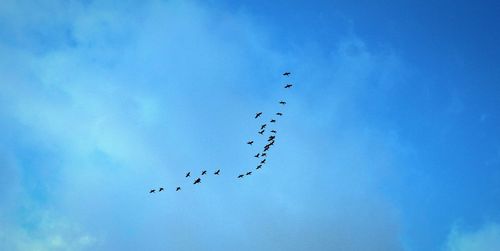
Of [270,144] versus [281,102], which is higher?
[281,102]

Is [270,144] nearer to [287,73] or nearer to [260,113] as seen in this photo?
[260,113]

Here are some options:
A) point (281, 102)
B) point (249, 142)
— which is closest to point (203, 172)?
point (249, 142)

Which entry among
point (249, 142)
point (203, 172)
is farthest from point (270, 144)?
point (203, 172)

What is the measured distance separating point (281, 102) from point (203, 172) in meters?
18.0

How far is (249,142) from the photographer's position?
7969 centimetres

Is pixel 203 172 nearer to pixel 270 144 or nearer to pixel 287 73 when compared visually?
pixel 270 144

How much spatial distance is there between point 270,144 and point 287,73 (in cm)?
1290

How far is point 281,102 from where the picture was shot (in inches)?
3150

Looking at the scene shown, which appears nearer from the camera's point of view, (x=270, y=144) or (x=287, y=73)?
(x=287, y=73)

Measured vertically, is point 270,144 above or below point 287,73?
A: below

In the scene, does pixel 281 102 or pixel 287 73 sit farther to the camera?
pixel 281 102

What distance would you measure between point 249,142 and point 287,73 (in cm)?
1378

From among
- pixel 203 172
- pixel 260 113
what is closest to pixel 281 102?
pixel 260 113

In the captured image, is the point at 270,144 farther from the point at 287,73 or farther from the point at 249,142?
the point at 287,73
